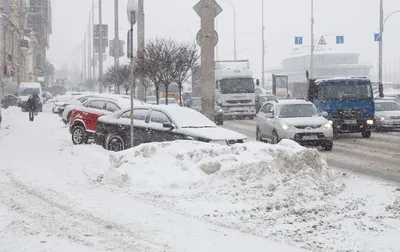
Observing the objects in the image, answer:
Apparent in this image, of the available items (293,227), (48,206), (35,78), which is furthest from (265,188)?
(35,78)

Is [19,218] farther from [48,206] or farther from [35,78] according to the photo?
[35,78]

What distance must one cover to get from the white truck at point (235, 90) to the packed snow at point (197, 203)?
76.0 feet

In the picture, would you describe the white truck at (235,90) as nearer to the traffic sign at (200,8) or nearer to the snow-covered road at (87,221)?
the traffic sign at (200,8)

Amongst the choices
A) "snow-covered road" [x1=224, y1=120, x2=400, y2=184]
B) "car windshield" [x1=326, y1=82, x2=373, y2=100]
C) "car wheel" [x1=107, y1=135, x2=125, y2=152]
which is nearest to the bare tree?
"snow-covered road" [x1=224, y1=120, x2=400, y2=184]

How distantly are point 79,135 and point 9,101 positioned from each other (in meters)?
32.9

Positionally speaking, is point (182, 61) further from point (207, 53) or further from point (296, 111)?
point (207, 53)

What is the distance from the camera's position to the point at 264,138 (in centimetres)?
2016

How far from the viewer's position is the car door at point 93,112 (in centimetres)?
2016

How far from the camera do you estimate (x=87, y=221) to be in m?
8.35

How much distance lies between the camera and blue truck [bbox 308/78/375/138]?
23328 millimetres

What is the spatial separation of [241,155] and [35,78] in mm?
84725

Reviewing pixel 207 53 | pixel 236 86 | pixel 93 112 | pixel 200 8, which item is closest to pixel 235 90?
pixel 236 86

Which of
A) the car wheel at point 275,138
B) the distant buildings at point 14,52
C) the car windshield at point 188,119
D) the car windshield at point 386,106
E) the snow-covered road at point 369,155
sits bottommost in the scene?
the snow-covered road at point 369,155

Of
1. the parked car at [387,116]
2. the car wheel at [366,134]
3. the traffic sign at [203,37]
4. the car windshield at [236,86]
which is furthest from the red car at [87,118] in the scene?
the car windshield at [236,86]
